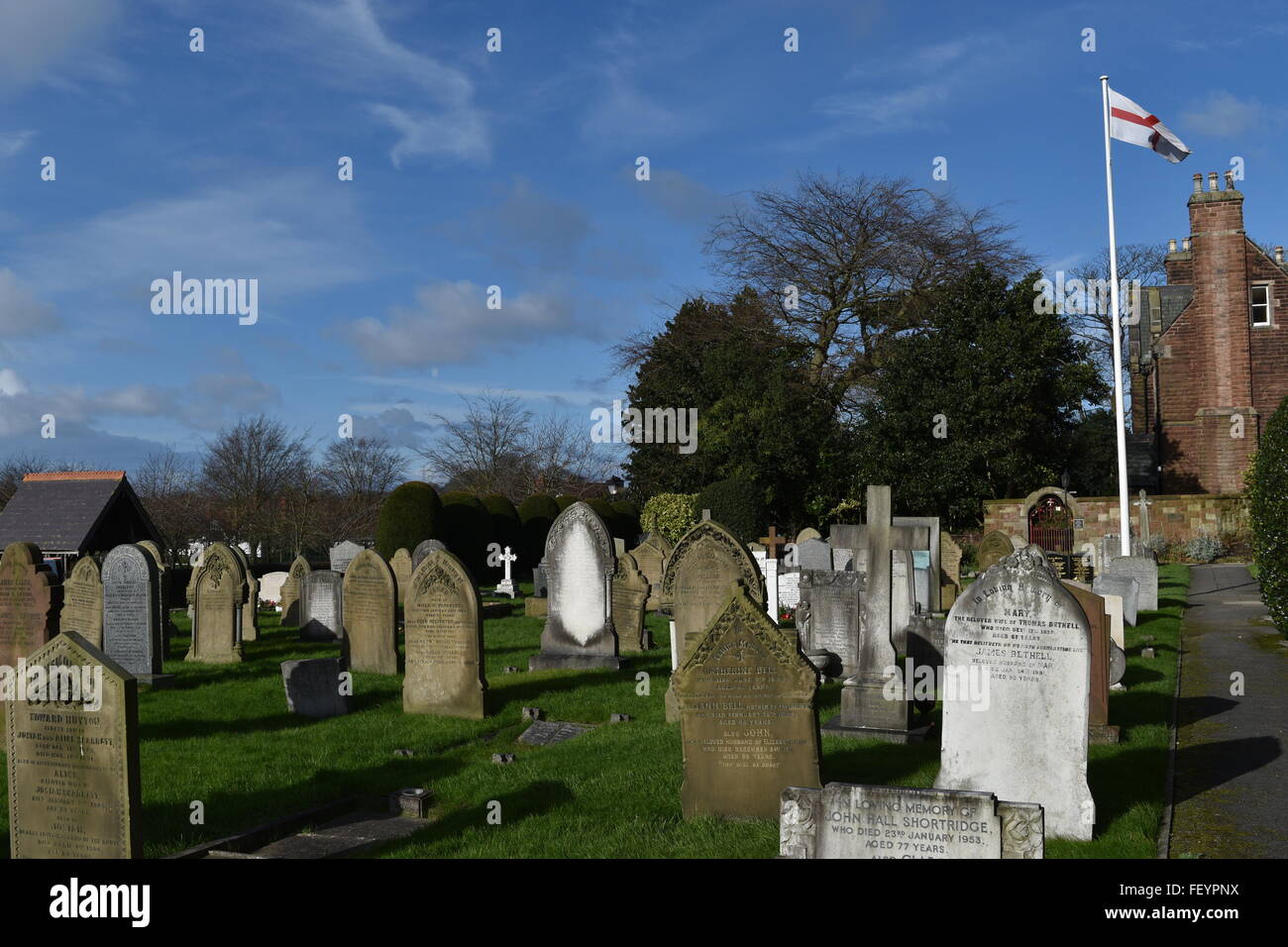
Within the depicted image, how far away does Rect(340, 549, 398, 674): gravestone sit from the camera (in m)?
13.8

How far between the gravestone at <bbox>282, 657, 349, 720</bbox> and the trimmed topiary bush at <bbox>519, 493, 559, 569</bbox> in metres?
23.9

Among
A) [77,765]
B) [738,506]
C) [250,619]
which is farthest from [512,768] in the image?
[738,506]

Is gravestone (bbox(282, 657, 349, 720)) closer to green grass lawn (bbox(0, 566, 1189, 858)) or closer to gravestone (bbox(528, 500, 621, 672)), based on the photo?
green grass lawn (bbox(0, 566, 1189, 858))

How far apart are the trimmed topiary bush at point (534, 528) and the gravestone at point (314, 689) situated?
23862 mm

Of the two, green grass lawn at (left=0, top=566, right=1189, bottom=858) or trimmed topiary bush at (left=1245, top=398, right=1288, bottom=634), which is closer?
green grass lawn at (left=0, top=566, right=1189, bottom=858)

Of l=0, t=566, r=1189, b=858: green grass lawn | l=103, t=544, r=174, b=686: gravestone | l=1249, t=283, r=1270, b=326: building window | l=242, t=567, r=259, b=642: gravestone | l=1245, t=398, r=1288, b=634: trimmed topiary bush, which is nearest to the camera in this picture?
l=0, t=566, r=1189, b=858: green grass lawn

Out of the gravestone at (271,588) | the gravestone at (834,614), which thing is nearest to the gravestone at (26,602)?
the gravestone at (834,614)

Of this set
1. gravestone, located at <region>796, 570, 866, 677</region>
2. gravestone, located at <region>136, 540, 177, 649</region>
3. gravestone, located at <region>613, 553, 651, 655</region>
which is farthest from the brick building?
gravestone, located at <region>136, 540, 177, 649</region>

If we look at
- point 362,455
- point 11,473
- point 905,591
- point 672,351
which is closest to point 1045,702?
point 905,591

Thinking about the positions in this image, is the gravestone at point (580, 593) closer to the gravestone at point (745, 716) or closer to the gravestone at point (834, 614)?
the gravestone at point (834, 614)

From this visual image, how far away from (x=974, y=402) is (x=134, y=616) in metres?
27.7

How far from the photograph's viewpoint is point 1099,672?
373 inches

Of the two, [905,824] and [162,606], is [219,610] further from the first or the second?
[905,824]

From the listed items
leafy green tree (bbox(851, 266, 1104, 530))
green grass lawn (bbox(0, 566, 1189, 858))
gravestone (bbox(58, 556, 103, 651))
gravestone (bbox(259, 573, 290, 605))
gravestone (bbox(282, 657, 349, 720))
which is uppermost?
leafy green tree (bbox(851, 266, 1104, 530))
